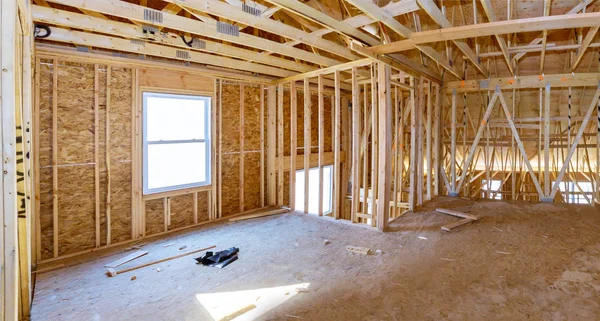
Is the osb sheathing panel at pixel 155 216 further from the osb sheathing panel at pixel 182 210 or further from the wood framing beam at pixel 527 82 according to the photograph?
the wood framing beam at pixel 527 82

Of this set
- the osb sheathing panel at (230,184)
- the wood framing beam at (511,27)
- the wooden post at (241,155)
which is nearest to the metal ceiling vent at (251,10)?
the wood framing beam at (511,27)

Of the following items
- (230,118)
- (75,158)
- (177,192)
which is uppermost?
(230,118)

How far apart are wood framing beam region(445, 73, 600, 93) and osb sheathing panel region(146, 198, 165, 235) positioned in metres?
6.70

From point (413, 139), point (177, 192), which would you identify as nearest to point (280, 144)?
point (177, 192)

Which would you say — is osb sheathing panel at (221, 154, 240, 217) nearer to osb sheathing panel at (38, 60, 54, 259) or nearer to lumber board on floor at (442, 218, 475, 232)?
osb sheathing panel at (38, 60, 54, 259)

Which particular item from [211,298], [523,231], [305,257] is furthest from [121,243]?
[523,231]

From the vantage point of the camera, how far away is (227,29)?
11.8 ft

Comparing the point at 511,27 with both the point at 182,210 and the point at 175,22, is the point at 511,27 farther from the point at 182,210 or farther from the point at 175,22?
the point at 182,210

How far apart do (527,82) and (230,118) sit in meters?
6.38

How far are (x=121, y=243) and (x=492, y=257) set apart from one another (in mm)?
5033

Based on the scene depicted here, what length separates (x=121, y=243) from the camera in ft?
14.5

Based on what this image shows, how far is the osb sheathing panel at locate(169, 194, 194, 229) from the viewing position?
5.05 meters

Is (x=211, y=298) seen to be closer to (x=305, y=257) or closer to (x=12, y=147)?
A: (x=305, y=257)

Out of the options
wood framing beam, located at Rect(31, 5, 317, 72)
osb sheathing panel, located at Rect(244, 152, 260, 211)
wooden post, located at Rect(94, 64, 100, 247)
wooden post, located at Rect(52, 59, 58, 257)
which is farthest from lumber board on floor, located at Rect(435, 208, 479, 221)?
wooden post, located at Rect(52, 59, 58, 257)
